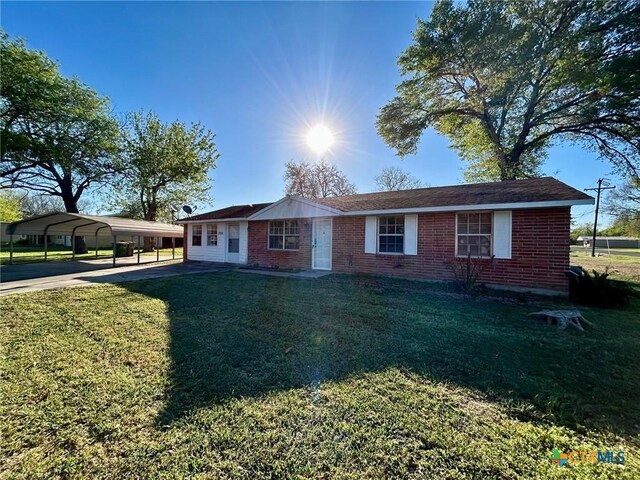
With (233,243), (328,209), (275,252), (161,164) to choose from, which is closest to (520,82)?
(328,209)

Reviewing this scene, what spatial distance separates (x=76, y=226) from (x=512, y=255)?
21.2m

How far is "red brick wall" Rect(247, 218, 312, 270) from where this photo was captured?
1209cm

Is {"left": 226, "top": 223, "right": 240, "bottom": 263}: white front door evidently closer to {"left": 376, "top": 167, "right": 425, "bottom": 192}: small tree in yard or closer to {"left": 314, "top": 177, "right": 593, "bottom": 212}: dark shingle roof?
{"left": 314, "top": 177, "right": 593, "bottom": 212}: dark shingle roof

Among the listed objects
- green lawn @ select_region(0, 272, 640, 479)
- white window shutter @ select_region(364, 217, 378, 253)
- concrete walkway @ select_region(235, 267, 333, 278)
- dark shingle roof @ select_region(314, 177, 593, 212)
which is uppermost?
dark shingle roof @ select_region(314, 177, 593, 212)

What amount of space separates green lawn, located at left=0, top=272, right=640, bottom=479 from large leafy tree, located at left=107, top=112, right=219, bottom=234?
67.7 ft

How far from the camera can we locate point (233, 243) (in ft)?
48.1

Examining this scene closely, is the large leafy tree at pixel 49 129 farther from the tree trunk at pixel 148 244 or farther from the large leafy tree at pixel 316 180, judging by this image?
the large leafy tree at pixel 316 180

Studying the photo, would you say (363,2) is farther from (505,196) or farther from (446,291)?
(446,291)

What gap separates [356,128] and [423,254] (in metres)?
11.5

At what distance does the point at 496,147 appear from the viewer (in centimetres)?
1683

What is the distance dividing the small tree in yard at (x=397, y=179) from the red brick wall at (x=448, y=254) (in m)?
22.4

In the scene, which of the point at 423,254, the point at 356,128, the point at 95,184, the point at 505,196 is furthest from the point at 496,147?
the point at 95,184

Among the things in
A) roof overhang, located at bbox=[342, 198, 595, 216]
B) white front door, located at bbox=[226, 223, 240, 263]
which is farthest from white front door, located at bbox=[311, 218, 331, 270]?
white front door, located at bbox=[226, 223, 240, 263]

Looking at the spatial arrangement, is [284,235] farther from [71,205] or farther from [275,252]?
[71,205]
